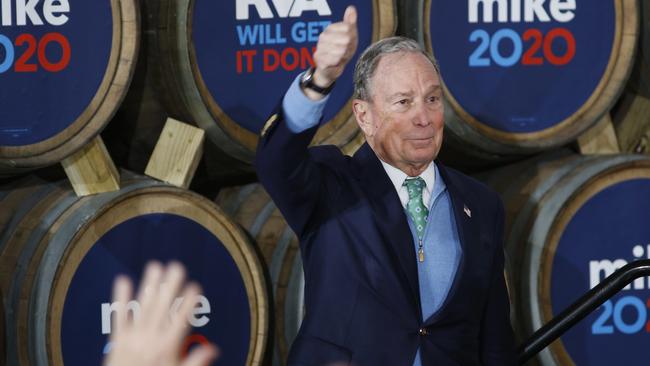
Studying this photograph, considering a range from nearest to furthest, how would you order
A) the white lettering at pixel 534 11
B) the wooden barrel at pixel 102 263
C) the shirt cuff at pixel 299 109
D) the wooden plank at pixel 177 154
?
the shirt cuff at pixel 299 109, the wooden barrel at pixel 102 263, the wooden plank at pixel 177 154, the white lettering at pixel 534 11

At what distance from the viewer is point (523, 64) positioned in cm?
356

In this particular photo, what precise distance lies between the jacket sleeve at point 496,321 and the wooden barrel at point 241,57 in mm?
1049

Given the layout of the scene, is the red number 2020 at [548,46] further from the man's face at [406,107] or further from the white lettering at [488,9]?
the man's face at [406,107]

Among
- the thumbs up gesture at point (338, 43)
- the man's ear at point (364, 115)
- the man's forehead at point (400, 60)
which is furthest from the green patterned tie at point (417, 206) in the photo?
the thumbs up gesture at point (338, 43)

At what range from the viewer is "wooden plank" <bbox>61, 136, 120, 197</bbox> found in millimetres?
3291

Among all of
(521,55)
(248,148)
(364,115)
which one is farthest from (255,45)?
(364,115)

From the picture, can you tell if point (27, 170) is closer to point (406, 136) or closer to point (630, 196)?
point (406, 136)

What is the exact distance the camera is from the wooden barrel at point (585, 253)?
3.51m

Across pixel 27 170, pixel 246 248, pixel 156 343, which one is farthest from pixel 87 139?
pixel 156 343

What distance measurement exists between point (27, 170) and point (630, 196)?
178 centimetres

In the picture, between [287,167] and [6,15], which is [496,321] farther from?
[6,15]

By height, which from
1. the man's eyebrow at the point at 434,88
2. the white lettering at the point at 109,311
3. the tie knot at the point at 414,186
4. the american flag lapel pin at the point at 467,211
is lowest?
the white lettering at the point at 109,311

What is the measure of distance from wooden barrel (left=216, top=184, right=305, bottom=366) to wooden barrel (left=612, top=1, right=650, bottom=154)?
1.27 metres

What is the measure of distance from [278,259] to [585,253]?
925mm
